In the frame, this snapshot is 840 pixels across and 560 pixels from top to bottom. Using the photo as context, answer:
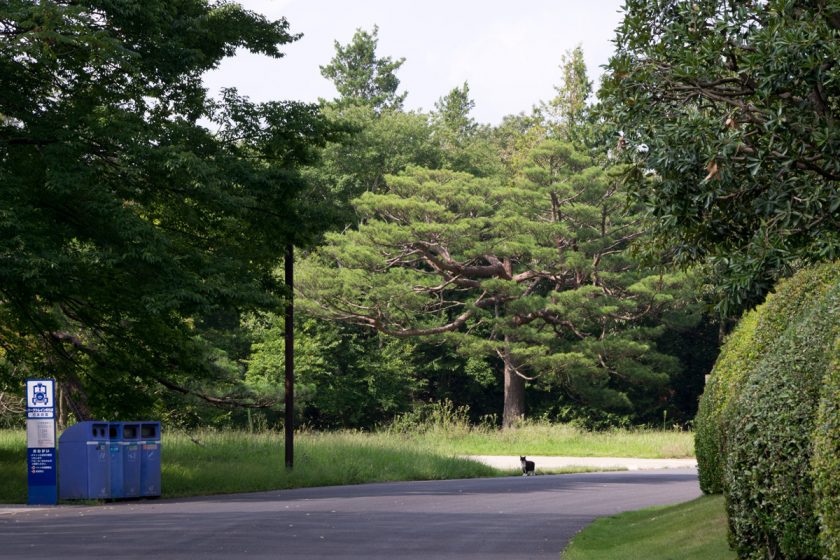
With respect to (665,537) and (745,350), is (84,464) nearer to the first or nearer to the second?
(665,537)

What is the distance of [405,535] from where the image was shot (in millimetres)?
16797

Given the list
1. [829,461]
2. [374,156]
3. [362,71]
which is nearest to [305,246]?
[829,461]

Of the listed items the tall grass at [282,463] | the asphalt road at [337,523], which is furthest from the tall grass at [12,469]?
the tall grass at [282,463]

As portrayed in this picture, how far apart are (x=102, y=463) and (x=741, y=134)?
14238 millimetres

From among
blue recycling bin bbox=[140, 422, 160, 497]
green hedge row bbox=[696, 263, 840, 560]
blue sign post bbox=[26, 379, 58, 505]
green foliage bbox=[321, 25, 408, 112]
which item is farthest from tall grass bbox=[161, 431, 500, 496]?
green foliage bbox=[321, 25, 408, 112]

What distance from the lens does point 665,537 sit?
48.9 feet

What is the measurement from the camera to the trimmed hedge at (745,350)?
1346 centimetres

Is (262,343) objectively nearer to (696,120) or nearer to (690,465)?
(690,465)

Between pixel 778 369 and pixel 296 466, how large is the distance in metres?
21.8

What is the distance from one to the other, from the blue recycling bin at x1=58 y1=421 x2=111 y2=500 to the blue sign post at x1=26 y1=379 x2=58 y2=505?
0.43m

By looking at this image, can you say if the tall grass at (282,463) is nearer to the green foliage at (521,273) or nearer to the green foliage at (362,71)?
the green foliage at (521,273)

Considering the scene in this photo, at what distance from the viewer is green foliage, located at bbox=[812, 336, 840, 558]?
8.11 m

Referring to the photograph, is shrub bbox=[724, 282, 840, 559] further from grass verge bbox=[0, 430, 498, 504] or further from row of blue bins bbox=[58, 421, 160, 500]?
grass verge bbox=[0, 430, 498, 504]

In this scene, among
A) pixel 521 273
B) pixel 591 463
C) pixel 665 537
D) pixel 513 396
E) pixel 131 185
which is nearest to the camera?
pixel 665 537
